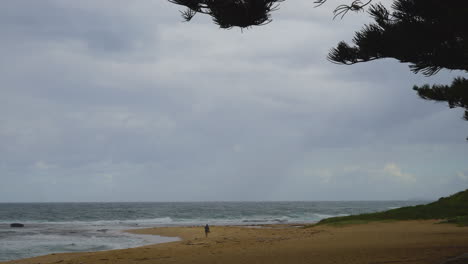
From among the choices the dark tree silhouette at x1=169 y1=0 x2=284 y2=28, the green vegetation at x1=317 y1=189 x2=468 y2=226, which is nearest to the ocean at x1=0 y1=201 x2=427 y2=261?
the green vegetation at x1=317 y1=189 x2=468 y2=226

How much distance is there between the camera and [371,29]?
795 centimetres

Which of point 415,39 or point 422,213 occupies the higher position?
point 415,39

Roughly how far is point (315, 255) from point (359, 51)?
5.07 meters

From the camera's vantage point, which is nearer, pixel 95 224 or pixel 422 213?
pixel 422 213

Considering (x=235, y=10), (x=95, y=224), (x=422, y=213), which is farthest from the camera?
(x=95, y=224)

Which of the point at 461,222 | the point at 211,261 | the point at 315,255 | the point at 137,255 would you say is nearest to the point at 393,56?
the point at 315,255

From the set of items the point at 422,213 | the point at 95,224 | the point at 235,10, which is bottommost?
the point at 95,224

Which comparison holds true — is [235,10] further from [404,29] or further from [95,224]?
[95,224]

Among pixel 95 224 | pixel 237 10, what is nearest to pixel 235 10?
pixel 237 10

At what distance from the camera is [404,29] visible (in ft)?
25.1

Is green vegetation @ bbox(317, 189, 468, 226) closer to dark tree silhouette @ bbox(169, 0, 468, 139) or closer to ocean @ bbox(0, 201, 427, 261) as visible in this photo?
ocean @ bbox(0, 201, 427, 261)

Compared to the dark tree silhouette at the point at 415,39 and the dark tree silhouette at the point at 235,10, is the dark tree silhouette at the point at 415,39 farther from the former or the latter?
the dark tree silhouette at the point at 235,10

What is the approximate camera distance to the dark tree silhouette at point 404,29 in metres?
6.46

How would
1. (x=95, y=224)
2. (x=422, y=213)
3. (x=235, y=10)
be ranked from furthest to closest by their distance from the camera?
(x=95, y=224)
(x=422, y=213)
(x=235, y=10)
